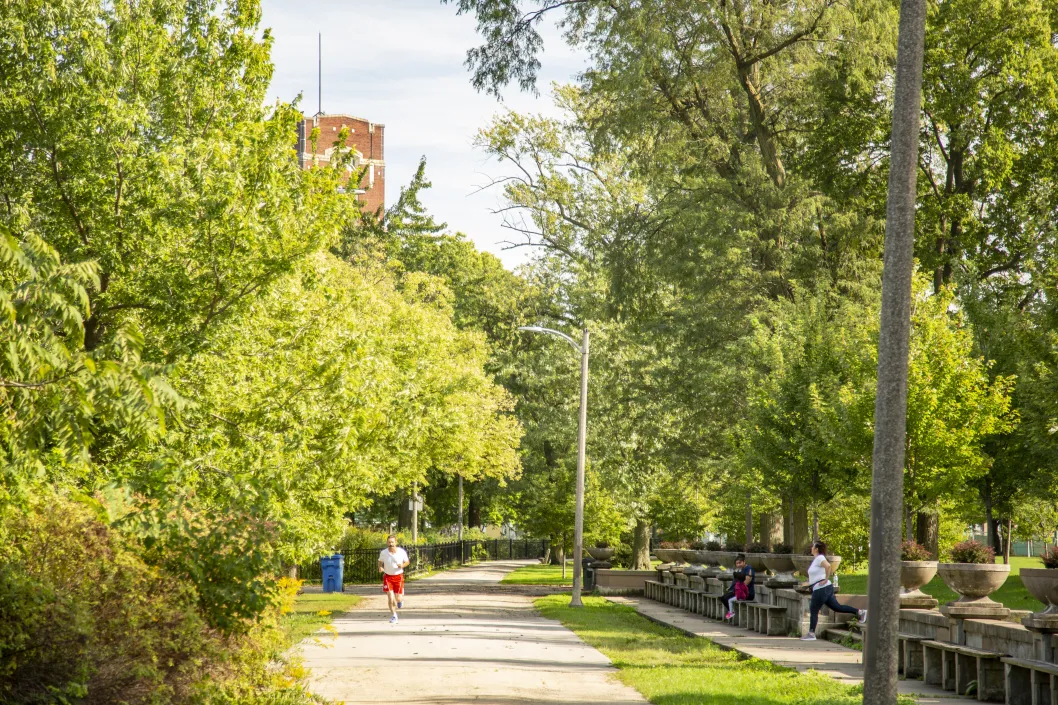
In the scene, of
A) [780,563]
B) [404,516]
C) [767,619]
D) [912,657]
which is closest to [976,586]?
[912,657]

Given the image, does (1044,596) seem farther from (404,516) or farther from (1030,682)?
(404,516)

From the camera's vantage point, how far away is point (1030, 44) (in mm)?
31938

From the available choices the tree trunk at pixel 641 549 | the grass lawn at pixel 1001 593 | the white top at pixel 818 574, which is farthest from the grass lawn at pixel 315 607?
the tree trunk at pixel 641 549

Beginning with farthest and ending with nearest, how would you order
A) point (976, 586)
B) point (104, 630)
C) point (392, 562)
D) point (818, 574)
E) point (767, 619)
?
point (392, 562)
point (767, 619)
point (818, 574)
point (976, 586)
point (104, 630)

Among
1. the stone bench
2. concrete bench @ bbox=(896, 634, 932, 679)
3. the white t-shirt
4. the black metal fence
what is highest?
the white t-shirt

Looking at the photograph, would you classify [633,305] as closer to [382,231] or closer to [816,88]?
[816,88]

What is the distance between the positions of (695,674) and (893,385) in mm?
8060

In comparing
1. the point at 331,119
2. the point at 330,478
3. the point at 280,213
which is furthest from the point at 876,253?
the point at 331,119

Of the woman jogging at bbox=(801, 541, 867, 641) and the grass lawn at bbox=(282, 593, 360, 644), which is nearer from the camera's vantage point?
the woman jogging at bbox=(801, 541, 867, 641)

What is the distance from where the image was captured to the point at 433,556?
57812 millimetres

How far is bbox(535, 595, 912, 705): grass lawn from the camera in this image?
13.2m

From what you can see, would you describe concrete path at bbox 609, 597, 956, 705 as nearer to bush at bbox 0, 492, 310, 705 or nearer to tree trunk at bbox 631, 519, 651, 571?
bush at bbox 0, 492, 310, 705

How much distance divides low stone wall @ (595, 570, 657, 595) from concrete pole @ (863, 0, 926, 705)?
32004mm

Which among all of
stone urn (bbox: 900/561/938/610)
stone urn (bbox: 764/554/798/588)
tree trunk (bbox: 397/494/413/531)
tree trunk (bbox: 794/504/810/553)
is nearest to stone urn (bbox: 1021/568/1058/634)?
stone urn (bbox: 900/561/938/610)
